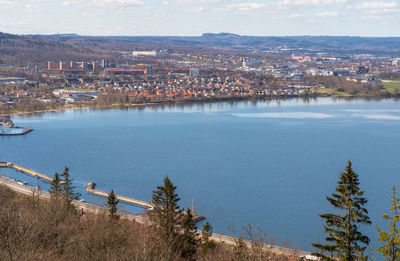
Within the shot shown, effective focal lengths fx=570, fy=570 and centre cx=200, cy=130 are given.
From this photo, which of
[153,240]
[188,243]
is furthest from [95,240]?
[188,243]

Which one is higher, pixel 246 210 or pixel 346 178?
pixel 346 178

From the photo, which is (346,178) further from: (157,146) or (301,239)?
(157,146)

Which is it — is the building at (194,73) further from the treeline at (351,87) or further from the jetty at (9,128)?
the jetty at (9,128)

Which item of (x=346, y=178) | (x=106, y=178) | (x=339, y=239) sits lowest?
(x=106, y=178)

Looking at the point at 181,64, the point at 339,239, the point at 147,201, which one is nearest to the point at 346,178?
the point at 339,239

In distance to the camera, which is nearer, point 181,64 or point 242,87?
point 242,87

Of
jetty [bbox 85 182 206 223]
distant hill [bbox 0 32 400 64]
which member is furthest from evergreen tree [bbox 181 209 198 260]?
distant hill [bbox 0 32 400 64]

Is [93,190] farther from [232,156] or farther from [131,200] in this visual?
[232,156]

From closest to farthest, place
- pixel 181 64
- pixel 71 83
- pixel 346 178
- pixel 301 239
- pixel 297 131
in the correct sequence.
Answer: pixel 346 178, pixel 301 239, pixel 297 131, pixel 71 83, pixel 181 64

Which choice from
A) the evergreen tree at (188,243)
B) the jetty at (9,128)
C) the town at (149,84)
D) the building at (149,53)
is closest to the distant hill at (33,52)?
the town at (149,84)
